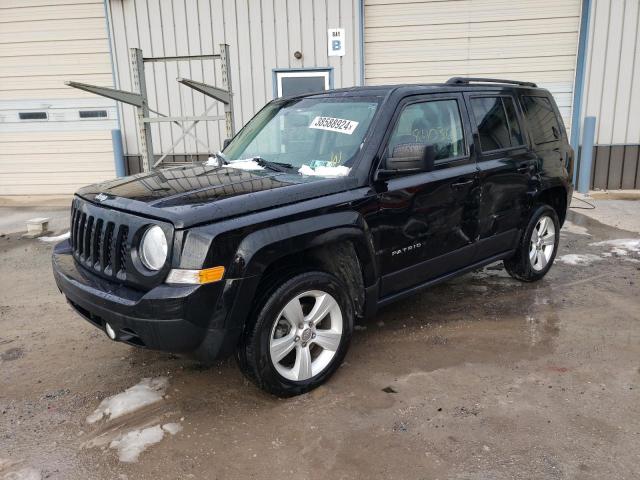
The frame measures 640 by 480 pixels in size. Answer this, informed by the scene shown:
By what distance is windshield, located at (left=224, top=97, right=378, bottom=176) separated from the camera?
3.43 metres

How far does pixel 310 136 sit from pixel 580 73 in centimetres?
802

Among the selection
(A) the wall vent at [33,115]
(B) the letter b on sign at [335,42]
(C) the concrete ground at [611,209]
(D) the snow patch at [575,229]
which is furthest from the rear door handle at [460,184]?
(A) the wall vent at [33,115]

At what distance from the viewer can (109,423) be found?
114 inches

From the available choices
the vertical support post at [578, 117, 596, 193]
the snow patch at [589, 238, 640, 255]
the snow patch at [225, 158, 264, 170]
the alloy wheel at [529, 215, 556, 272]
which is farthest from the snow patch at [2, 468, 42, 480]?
the vertical support post at [578, 117, 596, 193]

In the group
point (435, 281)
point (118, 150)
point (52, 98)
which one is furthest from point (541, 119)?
point (52, 98)

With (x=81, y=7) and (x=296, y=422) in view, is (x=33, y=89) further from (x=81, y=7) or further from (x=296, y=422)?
(x=296, y=422)

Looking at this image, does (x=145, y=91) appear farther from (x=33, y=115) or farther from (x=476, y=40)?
(x=476, y=40)

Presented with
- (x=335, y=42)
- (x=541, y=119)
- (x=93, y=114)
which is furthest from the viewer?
(x=93, y=114)

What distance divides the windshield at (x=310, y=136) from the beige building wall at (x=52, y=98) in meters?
7.58

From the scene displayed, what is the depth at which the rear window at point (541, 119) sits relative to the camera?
471cm

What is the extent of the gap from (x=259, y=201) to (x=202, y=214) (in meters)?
0.35

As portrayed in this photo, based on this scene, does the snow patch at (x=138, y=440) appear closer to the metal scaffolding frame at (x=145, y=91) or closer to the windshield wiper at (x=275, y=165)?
the windshield wiper at (x=275, y=165)

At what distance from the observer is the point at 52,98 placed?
1065 centimetres

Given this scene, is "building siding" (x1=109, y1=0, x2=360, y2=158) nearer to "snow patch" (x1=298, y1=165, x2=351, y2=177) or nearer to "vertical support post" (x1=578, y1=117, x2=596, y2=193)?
"vertical support post" (x1=578, y1=117, x2=596, y2=193)
